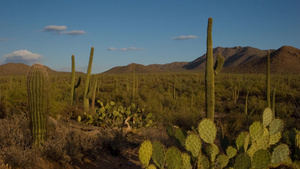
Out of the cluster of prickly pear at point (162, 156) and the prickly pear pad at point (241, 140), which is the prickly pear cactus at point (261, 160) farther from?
the cluster of prickly pear at point (162, 156)

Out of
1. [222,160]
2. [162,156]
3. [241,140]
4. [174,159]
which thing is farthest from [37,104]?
[241,140]

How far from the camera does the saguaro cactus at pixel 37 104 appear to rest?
5.21m

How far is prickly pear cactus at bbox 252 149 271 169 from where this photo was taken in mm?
3354

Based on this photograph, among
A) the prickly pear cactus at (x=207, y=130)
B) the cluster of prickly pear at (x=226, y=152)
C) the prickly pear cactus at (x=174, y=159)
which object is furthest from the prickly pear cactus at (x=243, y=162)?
the prickly pear cactus at (x=174, y=159)

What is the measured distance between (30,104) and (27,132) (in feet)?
2.48

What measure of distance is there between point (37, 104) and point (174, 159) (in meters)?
3.14

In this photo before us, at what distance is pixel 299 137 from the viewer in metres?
4.32

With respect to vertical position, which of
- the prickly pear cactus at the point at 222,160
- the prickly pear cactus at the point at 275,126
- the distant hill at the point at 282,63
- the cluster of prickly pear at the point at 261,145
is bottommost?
the prickly pear cactus at the point at 222,160

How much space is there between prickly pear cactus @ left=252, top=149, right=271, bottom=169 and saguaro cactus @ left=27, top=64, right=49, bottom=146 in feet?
12.4

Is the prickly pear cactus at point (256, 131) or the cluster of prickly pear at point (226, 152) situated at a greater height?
the prickly pear cactus at point (256, 131)

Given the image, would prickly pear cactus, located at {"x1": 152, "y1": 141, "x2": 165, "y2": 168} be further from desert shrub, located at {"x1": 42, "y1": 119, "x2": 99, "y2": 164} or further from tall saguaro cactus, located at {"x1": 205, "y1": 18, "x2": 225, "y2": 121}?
tall saguaro cactus, located at {"x1": 205, "y1": 18, "x2": 225, "y2": 121}

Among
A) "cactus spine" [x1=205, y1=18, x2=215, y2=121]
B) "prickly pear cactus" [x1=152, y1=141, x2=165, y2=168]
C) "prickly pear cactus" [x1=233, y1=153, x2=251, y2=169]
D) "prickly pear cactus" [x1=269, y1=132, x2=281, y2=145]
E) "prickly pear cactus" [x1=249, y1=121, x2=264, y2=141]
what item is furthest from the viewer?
"cactus spine" [x1=205, y1=18, x2=215, y2=121]

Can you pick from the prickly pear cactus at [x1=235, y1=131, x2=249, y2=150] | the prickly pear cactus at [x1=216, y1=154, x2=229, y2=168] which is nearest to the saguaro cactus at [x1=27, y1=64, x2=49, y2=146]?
the prickly pear cactus at [x1=216, y1=154, x2=229, y2=168]

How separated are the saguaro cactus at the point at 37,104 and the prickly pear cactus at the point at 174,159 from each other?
290 cm
